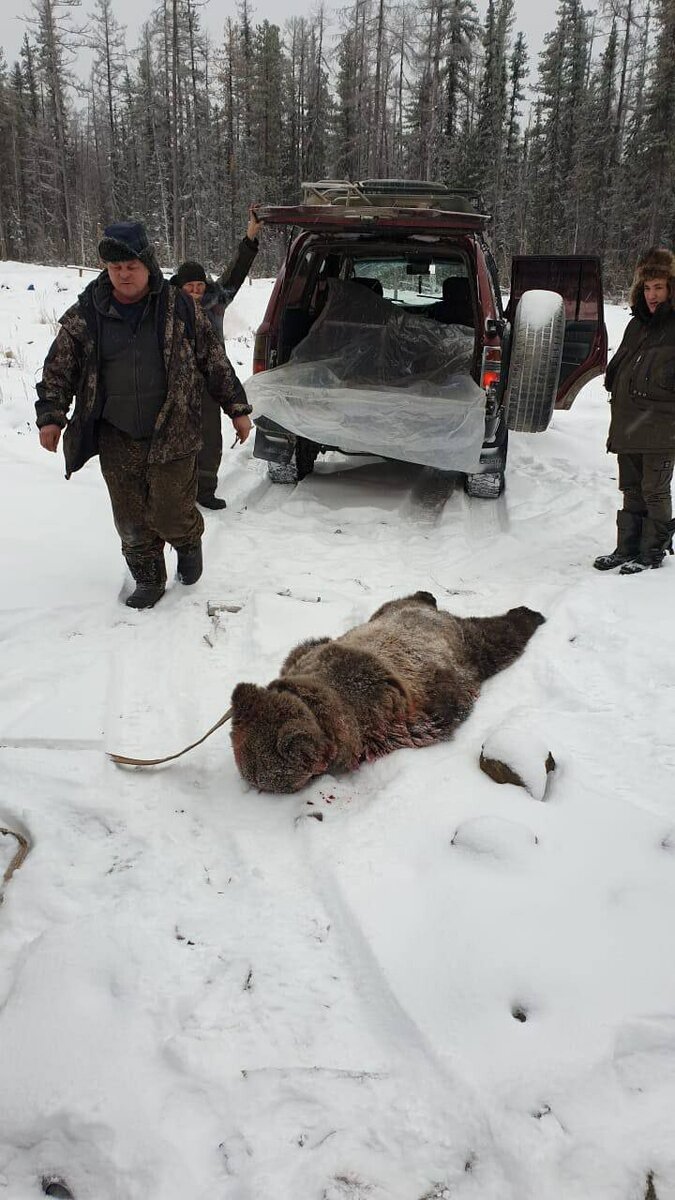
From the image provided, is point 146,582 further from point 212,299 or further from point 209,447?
point 212,299

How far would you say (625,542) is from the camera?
15.4 feet

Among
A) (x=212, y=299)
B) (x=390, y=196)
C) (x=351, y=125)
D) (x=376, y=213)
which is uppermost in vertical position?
(x=351, y=125)

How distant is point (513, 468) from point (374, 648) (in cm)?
456

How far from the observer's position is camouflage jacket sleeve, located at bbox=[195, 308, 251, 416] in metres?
3.91

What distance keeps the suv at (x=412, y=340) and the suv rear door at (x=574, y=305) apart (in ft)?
0.04

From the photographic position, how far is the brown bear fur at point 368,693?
2582 mm

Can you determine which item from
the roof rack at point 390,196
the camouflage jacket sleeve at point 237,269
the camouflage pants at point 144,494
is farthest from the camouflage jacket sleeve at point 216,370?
the camouflage jacket sleeve at point 237,269

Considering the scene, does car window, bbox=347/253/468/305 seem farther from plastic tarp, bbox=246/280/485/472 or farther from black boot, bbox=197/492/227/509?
black boot, bbox=197/492/227/509

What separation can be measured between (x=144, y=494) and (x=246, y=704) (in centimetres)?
191

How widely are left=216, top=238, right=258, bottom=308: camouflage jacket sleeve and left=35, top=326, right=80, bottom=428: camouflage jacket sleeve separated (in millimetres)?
2617

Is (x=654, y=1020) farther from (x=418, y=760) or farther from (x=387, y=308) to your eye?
(x=387, y=308)

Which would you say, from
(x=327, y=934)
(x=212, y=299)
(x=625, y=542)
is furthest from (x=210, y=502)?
(x=327, y=934)

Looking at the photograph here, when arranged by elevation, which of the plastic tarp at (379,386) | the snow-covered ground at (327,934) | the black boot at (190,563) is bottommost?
the snow-covered ground at (327,934)

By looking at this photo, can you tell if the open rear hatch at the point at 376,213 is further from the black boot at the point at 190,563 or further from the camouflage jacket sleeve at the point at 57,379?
the black boot at the point at 190,563
